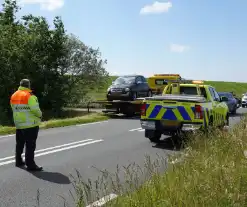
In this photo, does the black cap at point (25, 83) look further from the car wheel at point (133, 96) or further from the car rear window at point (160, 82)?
the car rear window at point (160, 82)

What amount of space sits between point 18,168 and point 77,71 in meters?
22.6

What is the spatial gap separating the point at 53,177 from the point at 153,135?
5.07 meters

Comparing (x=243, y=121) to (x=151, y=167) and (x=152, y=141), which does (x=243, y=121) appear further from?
(x=151, y=167)

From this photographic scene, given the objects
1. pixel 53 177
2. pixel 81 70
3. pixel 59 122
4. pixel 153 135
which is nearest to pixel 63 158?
pixel 53 177

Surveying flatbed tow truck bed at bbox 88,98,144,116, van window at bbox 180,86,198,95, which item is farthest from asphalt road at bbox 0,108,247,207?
flatbed tow truck bed at bbox 88,98,144,116

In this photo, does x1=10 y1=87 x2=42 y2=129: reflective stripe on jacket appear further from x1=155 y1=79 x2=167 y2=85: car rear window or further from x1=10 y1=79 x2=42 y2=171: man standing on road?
x1=155 y1=79 x2=167 y2=85: car rear window

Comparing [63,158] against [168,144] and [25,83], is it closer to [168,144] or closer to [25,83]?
[25,83]

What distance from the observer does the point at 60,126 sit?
16594 mm

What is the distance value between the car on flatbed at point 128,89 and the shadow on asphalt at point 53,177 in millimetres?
14883

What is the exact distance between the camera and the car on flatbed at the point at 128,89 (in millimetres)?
22312

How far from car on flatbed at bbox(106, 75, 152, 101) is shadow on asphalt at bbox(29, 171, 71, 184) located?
1488 centimetres

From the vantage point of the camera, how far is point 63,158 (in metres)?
9.06

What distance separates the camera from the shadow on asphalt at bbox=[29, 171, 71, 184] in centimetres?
686

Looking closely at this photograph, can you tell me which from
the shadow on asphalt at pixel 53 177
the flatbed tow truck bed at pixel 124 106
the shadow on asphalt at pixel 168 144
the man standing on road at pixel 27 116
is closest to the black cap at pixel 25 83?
the man standing on road at pixel 27 116
